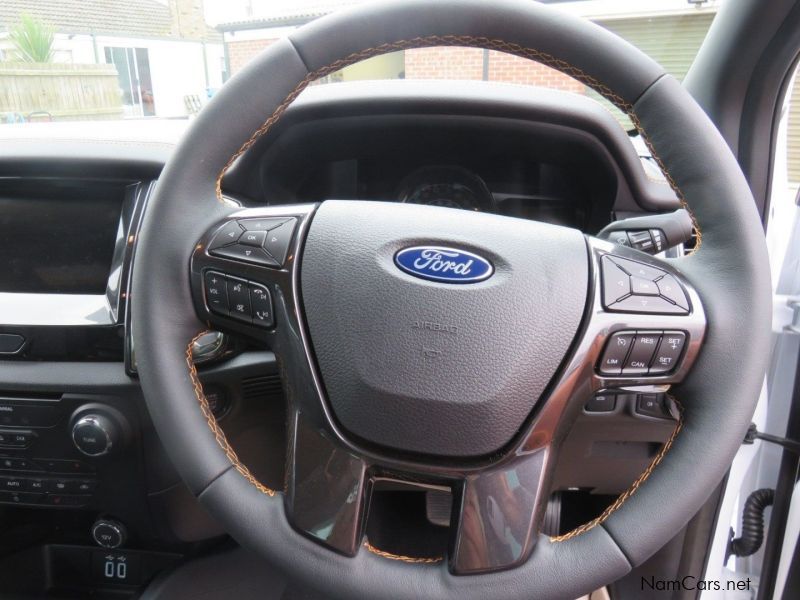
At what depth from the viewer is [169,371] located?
29.2 inches

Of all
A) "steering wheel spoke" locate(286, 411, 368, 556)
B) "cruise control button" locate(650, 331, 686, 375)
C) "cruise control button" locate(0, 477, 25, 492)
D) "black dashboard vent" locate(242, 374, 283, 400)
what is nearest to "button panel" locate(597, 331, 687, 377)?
"cruise control button" locate(650, 331, 686, 375)

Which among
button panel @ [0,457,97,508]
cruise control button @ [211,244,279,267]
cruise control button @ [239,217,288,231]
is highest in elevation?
cruise control button @ [239,217,288,231]

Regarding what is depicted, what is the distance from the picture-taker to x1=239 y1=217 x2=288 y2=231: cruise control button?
0.77 m

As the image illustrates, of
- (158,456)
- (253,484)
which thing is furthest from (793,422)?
(158,456)

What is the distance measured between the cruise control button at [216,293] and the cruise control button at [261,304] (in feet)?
0.12

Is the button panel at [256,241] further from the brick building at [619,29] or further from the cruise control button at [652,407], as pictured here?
the cruise control button at [652,407]

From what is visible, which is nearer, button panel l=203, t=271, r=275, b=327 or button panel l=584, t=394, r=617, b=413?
button panel l=203, t=271, r=275, b=327

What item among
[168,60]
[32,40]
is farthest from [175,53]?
[32,40]

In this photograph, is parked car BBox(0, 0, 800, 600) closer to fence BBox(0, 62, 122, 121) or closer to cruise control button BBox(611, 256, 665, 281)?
cruise control button BBox(611, 256, 665, 281)

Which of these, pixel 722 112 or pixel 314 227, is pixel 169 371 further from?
pixel 722 112

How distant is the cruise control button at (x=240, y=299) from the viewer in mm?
761

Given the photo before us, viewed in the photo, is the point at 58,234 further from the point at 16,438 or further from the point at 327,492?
the point at 327,492

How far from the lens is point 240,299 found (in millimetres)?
765

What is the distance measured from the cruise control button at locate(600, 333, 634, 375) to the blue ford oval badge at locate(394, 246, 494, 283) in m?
0.15
